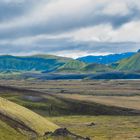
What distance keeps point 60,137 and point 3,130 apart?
1604 cm

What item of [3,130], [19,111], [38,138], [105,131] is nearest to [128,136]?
[105,131]

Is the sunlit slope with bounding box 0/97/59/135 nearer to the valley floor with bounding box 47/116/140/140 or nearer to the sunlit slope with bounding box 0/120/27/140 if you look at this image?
the sunlit slope with bounding box 0/120/27/140

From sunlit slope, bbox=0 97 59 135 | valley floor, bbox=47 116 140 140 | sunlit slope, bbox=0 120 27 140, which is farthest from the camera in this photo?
valley floor, bbox=47 116 140 140

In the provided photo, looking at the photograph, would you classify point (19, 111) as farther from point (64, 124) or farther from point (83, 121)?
point (83, 121)

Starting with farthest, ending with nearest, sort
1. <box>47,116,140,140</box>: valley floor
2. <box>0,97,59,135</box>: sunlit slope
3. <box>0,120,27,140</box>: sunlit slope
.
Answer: <box>47,116,140,140</box>: valley floor → <box>0,97,59,135</box>: sunlit slope → <box>0,120,27,140</box>: sunlit slope

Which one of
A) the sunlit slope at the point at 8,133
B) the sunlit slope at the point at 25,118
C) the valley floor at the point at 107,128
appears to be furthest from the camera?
the valley floor at the point at 107,128

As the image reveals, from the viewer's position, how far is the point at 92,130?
14975cm

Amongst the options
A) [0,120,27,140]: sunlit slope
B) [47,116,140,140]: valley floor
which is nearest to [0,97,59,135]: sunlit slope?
[0,120,27,140]: sunlit slope

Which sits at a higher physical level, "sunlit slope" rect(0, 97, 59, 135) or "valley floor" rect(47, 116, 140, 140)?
"sunlit slope" rect(0, 97, 59, 135)

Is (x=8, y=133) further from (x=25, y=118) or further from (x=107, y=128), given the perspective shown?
(x=107, y=128)

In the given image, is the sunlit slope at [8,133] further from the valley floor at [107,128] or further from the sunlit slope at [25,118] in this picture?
the valley floor at [107,128]

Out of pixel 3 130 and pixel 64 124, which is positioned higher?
pixel 3 130

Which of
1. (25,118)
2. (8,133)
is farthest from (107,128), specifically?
(8,133)

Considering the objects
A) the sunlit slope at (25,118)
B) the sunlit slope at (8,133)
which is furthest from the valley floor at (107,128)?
the sunlit slope at (8,133)
